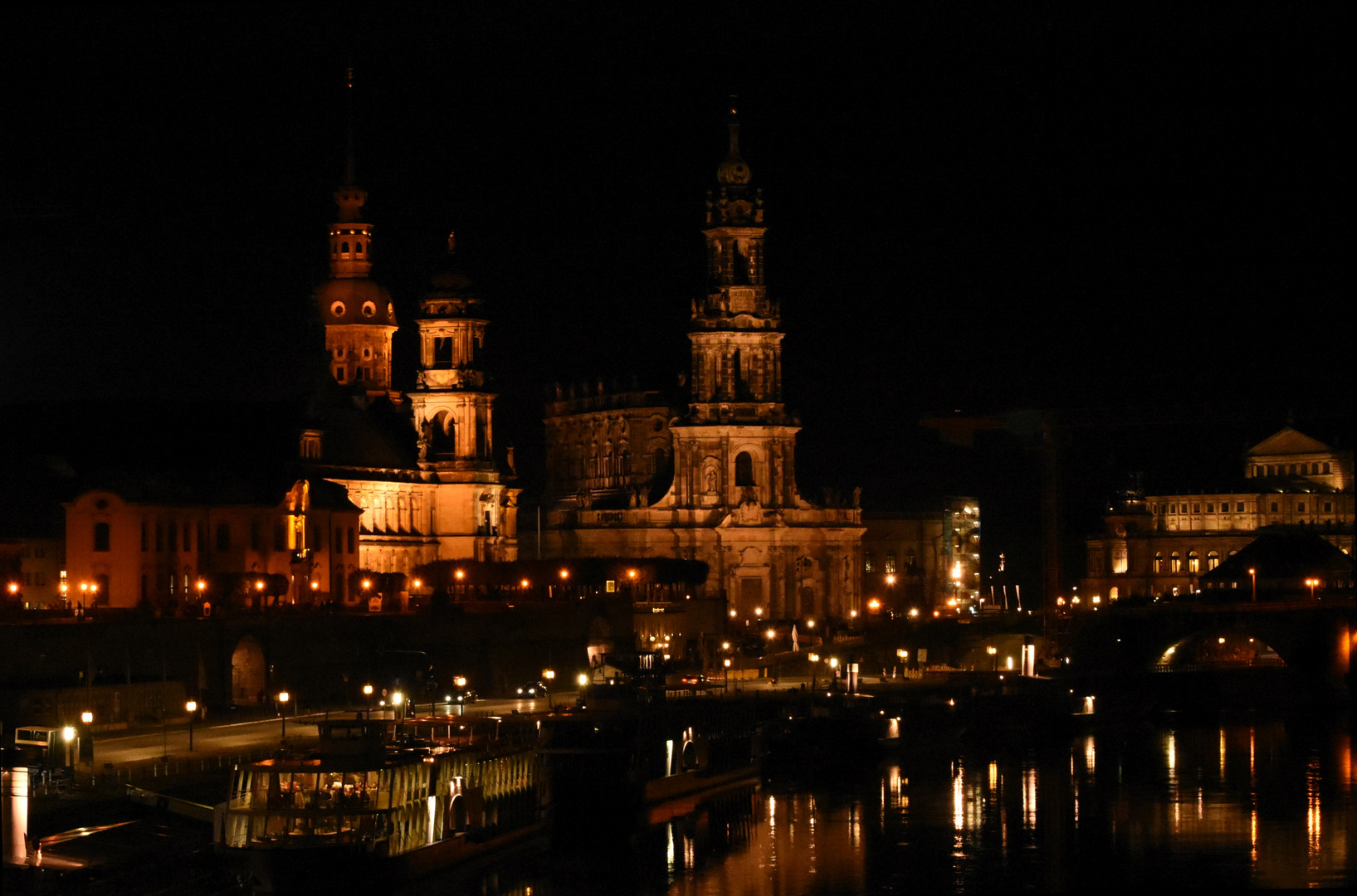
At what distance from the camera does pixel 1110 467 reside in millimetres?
177625

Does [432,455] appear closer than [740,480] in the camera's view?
Yes

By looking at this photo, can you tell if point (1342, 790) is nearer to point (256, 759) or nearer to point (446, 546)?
point (256, 759)

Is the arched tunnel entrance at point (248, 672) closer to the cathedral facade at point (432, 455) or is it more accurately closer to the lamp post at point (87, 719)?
the lamp post at point (87, 719)

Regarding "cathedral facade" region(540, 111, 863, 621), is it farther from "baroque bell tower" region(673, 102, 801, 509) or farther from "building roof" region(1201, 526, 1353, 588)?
"building roof" region(1201, 526, 1353, 588)

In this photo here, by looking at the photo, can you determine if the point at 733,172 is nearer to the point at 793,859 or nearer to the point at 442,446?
the point at 442,446

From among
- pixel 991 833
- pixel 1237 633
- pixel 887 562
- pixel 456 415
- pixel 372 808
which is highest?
pixel 456 415

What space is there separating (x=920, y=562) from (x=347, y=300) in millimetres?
45839

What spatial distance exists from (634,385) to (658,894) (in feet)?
280

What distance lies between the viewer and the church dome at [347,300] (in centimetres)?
13175

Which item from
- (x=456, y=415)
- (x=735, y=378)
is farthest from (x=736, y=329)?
(x=456, y=415)

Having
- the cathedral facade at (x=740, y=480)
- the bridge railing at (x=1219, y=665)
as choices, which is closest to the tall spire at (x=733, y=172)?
the cathedral facade at (x=740, y=480)

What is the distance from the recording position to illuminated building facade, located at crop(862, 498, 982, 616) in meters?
150

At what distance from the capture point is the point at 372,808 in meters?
57.3

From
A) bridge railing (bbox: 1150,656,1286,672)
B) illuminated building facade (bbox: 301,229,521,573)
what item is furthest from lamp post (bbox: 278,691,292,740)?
bridge railing (bbox: 1150,656,1286,672)
